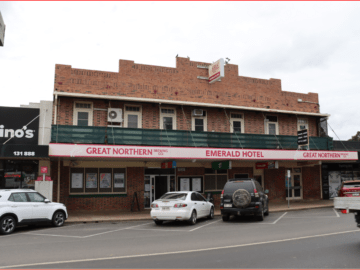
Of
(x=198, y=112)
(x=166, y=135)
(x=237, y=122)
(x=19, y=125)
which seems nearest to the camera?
(x=19, y=125)

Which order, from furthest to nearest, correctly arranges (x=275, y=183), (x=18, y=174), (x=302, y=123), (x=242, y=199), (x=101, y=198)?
1. (x=302, y=123)
2. (x=275, y=183)
3. (x=101, y=198)
4. (x=18, y=174)
5. (x=242, y=199)

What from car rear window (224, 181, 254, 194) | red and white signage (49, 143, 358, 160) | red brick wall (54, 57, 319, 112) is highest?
red brick wall (54, 57, 319, 112)

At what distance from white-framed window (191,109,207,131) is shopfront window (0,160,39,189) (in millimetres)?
9591

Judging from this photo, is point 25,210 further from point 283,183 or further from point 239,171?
point 283,183

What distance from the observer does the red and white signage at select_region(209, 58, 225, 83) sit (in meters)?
20.5

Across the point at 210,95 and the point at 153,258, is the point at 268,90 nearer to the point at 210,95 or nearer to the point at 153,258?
the point at 210,95

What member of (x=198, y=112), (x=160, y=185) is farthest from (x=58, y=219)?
(x=198, y=112)

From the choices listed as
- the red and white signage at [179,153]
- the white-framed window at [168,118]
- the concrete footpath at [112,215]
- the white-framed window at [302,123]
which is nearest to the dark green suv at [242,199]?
the concrete footpath at [112,215]

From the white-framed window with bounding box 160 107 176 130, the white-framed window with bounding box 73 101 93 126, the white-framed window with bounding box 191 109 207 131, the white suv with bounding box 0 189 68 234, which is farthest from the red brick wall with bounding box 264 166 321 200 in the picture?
the white suv with bounding box 0 189 68 234

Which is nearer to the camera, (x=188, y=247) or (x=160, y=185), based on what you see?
(x=188, y=247)

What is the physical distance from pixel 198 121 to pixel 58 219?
11001 millimetres

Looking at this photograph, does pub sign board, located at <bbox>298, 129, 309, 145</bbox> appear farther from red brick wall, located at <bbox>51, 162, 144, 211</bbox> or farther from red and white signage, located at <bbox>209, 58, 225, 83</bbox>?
red brick wall, located at <bbox>51, 162, 144, 211</bbox>

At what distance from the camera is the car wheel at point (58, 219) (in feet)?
44.0

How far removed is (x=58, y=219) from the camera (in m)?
13.6
